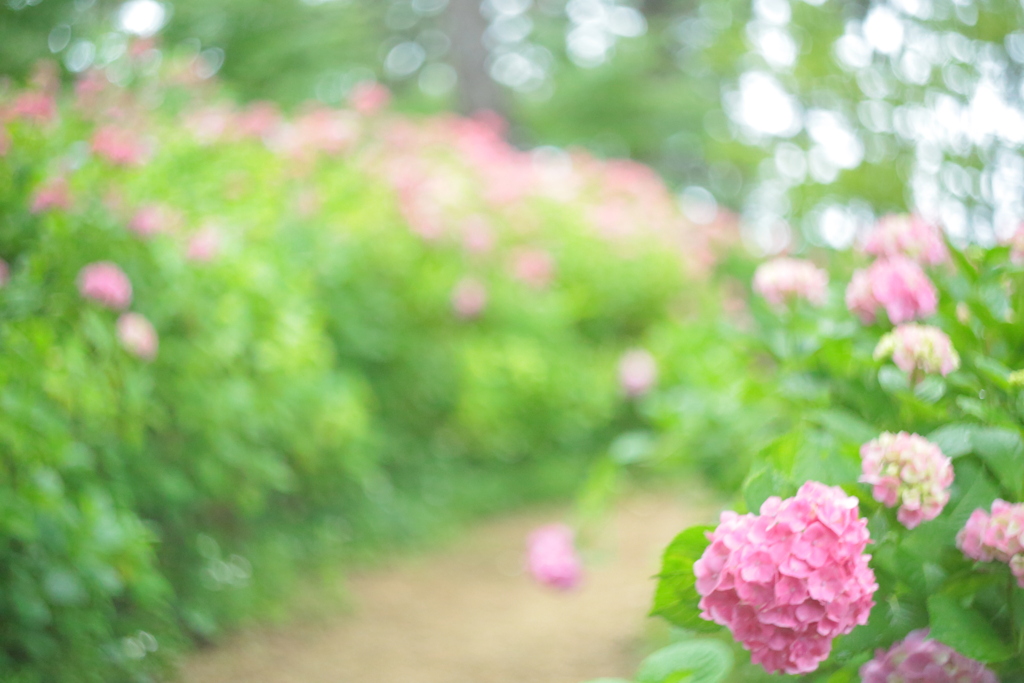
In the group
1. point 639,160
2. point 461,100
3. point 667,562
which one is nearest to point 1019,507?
point 667,562

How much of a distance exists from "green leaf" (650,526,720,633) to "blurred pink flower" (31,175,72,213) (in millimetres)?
1667

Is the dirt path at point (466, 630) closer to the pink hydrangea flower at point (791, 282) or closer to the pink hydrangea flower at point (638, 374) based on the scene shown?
the pink hydrangea flower at point (638, 374)

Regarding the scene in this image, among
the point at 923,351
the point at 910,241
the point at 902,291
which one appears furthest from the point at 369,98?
the point at 923,351

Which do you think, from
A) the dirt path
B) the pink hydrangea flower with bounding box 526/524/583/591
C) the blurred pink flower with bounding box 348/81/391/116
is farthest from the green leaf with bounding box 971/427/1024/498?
the blurred pink flower with bounding box 348/81/391/116

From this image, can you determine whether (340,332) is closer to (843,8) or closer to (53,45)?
(53,45)

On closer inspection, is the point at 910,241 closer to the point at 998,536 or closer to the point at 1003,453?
the point at 1003,453

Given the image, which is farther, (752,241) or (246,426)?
(752,241)

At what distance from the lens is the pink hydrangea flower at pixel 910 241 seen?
158 centimetres

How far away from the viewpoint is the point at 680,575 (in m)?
1.09

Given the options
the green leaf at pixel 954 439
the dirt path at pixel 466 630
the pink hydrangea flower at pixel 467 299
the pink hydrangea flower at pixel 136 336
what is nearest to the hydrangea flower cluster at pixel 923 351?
the green leaf at pixel 954 439

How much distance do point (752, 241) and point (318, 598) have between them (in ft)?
14.0

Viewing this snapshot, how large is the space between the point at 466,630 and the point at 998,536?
5.88 ft

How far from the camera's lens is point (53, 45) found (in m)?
2.96

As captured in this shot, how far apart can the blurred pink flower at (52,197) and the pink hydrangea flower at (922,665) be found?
1.96 meters
